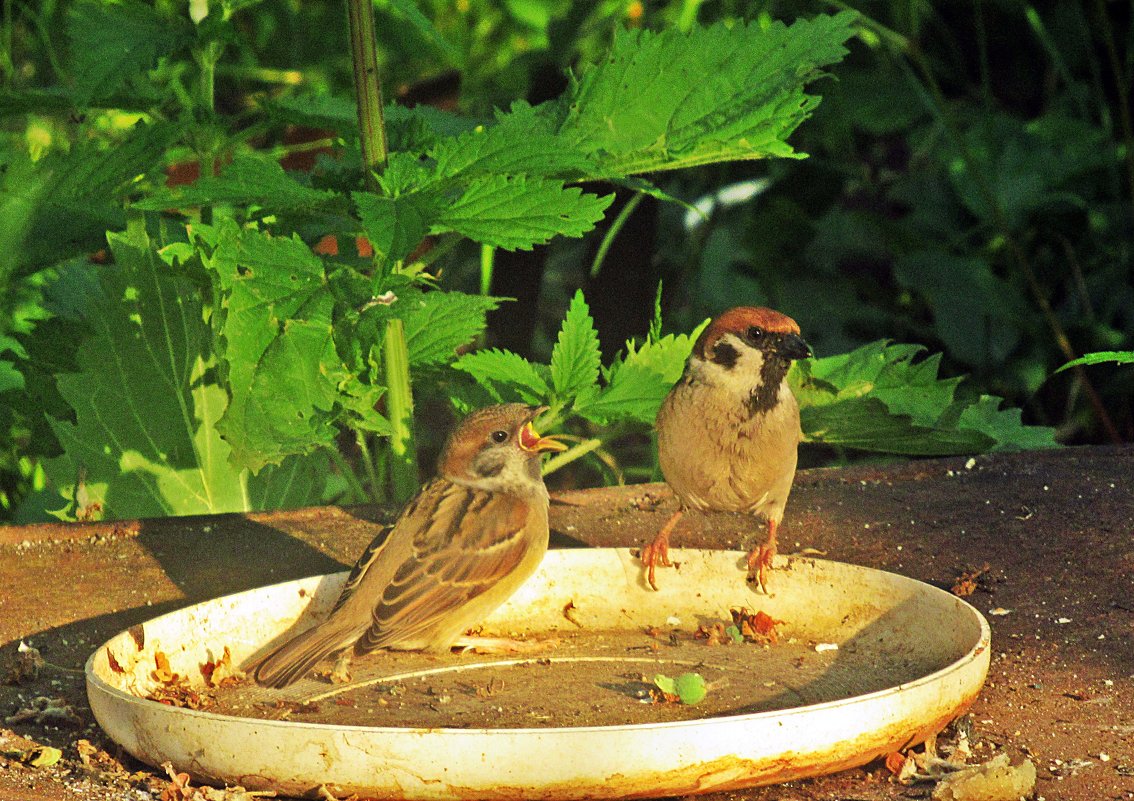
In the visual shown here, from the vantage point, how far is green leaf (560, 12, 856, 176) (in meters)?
3.30

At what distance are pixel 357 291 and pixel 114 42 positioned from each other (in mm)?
883

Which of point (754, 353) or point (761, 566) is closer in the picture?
point (761, 566)

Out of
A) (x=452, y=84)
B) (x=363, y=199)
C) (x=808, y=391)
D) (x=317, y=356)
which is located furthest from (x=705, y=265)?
(x=363, y=199)

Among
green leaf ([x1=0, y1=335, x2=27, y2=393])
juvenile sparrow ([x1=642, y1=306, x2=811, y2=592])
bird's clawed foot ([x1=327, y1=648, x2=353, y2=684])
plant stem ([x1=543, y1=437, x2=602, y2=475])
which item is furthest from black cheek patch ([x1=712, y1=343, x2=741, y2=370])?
green leaf ([x1=0, y1=335, x2=27, y2=393])

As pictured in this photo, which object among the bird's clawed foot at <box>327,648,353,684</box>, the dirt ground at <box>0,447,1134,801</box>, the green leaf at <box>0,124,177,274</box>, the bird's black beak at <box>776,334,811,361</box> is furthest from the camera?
the green leaf at <box>0,124,177,274</box>

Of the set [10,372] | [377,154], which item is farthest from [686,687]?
[10,372]

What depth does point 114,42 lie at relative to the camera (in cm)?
320

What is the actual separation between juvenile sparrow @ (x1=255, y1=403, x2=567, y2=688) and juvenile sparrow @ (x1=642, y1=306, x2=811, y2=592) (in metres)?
0.29

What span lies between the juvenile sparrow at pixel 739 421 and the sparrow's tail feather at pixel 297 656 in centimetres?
77

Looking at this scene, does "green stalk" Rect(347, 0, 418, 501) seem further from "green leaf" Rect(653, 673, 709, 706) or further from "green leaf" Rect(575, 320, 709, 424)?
"green leaf" Rect(653, 673, 709, 706)

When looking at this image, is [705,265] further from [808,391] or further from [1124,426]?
[808,391]

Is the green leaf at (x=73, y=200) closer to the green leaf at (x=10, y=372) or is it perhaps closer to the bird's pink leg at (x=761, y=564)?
the green leaf at (x=10, y=372)

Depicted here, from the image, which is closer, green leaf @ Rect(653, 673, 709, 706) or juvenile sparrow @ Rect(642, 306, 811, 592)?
green leaf @ Rect(653, 673, 709, 706)

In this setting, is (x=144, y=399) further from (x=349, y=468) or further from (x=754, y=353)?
(x=754, y=353)
